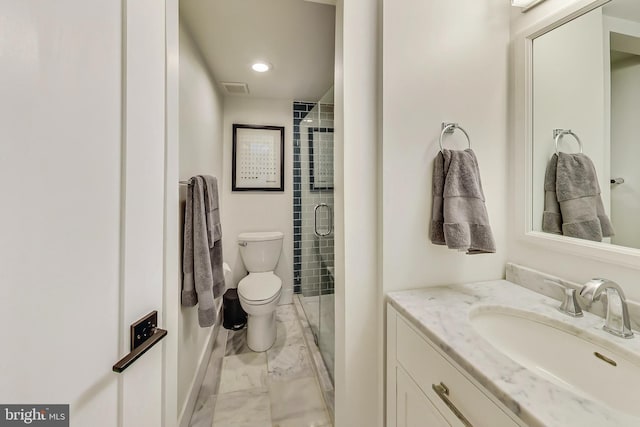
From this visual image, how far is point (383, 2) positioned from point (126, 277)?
1.35 metres

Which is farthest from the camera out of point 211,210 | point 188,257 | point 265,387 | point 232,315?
point 232,315

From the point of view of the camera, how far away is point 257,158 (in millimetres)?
2703

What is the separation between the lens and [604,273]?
2.91 ft

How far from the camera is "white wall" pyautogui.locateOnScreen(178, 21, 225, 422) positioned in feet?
4.37

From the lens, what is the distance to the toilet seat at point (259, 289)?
1900mm

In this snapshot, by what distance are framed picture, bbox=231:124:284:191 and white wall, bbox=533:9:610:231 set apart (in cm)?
217

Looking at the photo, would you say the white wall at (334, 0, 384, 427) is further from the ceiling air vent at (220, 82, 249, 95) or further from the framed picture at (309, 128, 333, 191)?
the ceiling air vent at (220, 82, 249, 95)

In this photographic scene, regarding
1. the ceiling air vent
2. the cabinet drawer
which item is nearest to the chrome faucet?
the cabinet drawer

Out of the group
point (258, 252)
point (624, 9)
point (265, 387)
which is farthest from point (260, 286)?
point (624, 9)

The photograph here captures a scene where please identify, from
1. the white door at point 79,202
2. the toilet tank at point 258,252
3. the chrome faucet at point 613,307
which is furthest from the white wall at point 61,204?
the toilet tank at point 258,252

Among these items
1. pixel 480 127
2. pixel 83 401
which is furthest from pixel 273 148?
pixel 83 401

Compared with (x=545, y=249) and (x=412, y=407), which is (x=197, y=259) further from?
(x=545, y=249)

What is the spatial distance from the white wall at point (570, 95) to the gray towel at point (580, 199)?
27mm

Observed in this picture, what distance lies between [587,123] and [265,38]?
176 centimetres
